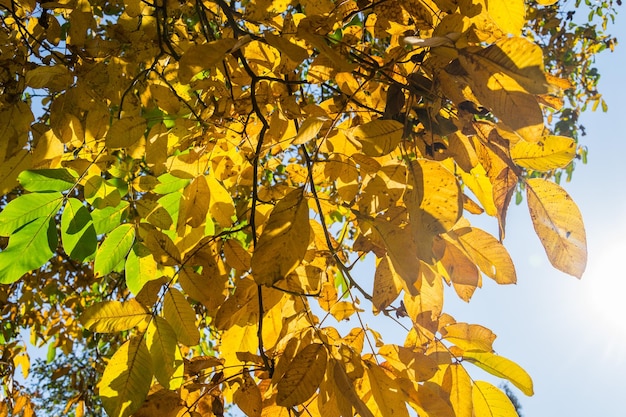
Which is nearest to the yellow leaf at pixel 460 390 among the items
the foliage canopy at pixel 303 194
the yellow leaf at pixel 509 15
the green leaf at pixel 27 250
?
the foliage canopy at pixel 303 194

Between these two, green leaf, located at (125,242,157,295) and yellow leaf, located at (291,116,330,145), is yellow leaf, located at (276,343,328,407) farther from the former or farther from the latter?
green leaf, located at (125,242,157,295)

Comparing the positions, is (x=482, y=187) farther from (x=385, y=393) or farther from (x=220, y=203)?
(x=220, y=203)

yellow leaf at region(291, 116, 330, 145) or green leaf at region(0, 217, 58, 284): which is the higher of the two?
green leaf at region(0, 217, 58, 284)

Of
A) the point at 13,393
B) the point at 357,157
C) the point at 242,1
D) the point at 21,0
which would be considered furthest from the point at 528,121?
the point at 13,393

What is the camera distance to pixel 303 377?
0.77 meters

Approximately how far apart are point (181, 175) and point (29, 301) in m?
2.59

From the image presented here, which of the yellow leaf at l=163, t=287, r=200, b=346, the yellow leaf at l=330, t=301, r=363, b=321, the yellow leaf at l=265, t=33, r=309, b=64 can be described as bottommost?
the yellow leaf at l=330, t=301, r=363, b=321

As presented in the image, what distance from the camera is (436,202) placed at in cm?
71

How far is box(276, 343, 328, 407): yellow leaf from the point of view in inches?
29.3

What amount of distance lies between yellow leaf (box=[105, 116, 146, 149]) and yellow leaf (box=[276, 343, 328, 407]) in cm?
52

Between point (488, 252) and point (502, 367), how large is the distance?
7.5 inches

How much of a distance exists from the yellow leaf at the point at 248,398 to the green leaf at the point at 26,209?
511mm

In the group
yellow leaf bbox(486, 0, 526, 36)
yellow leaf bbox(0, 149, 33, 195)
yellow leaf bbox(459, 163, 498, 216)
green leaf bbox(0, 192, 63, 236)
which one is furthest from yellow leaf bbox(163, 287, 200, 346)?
yellow leaf bbox(486, 0, 526, 36)

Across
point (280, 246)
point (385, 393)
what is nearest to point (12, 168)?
point (280, 246)
